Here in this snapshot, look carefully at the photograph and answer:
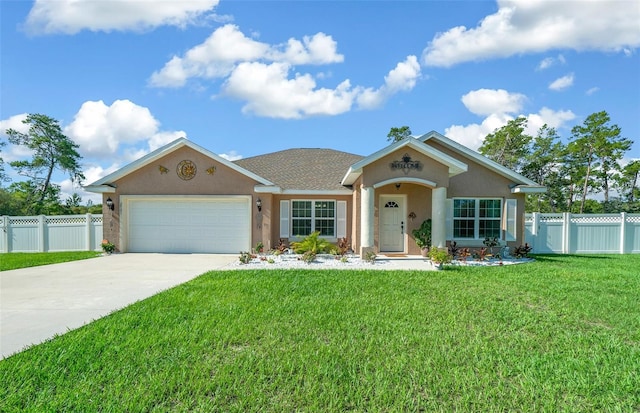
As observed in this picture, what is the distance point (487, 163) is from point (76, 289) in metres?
14.6

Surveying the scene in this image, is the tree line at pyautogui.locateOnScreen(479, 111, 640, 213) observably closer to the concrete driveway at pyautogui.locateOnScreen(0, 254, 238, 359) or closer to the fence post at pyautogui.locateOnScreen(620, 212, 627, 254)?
the fence post at pyautogui.locateOnScreen(620, 212, 627, 254)

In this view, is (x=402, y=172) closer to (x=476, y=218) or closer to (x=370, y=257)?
(x=370, y=257)

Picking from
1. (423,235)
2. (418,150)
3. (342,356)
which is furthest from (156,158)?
(342,356)

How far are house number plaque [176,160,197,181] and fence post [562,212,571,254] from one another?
56.2 ft

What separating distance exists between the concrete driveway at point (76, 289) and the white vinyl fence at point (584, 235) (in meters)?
14.1

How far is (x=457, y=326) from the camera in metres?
5.39

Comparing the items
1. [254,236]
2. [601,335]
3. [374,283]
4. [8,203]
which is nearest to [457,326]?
[601,335]

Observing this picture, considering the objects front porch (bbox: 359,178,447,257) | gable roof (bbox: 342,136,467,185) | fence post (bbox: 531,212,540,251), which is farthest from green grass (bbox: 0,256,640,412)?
fence post (bbox: 531,212,540,251)

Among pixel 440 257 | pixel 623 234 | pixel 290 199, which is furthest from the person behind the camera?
pixel 623 234

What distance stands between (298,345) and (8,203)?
31335mm

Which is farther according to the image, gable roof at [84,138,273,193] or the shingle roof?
the shingle roof

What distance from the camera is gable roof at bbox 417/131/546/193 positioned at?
13680 millimetres

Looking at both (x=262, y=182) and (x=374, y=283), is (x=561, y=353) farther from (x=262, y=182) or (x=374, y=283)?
(x=262, y=182)

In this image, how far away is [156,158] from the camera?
47.3ft
